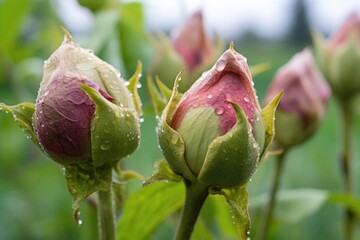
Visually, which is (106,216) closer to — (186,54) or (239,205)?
(239,205)

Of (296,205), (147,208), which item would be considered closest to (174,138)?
(147,208)

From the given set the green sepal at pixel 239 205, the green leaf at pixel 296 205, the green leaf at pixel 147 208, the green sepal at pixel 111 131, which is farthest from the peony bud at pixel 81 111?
the green leaf at pixel 296 205

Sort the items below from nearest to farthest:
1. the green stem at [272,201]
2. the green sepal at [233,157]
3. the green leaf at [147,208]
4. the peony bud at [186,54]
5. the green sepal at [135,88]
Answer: the green sepal at [233,157] → the green sepal at [135,88] → the green leaf at [147,208] → the green stem at [272,201] → the peony bud at [186,54]

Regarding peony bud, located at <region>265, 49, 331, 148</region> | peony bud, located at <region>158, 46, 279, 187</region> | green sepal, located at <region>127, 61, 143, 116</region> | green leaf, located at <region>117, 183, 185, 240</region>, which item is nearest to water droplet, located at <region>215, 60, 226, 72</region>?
peony bud, located at <region>158, 46, 279, 187</region>

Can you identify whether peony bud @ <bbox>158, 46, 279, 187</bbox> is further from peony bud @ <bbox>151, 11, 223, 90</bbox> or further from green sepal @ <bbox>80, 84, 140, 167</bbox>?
peony bud @ <bbox>151, 11, 223, 90</bbox>

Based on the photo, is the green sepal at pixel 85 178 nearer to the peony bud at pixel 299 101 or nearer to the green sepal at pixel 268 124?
the green sepal at pixel 268 124

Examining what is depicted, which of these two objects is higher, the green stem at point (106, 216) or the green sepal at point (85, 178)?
the green sepal at point (85, 178)
